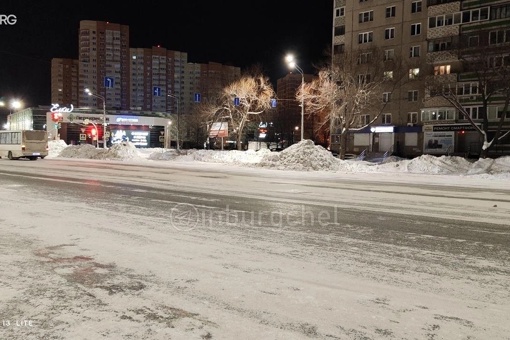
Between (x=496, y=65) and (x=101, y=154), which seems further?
(x=101, y=154)

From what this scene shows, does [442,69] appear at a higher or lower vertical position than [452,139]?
higher

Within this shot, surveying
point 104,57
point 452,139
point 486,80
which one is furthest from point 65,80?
point 486,80

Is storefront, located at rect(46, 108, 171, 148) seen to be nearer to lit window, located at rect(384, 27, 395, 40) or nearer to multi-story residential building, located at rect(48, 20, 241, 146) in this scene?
multi-story residential building, located at rect(48, 20, 241, 146)

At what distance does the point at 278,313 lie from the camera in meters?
3.95

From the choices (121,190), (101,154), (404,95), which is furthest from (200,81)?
(121,190)

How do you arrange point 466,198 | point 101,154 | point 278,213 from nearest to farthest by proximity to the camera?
1. point 278,213
2. point 466,198
3. point 101,154

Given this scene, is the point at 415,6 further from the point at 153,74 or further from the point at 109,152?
the point at 153,74

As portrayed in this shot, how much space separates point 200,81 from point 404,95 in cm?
6638

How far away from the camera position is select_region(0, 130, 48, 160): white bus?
34.2 meters

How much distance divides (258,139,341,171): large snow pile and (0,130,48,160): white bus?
20137mm

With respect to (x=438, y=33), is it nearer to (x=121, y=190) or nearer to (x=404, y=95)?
(x=404, y=95)

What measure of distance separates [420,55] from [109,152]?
39.2 meters

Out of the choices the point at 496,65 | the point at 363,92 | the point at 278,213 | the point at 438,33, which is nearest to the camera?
the point at 278,213

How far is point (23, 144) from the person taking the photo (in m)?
34.1
